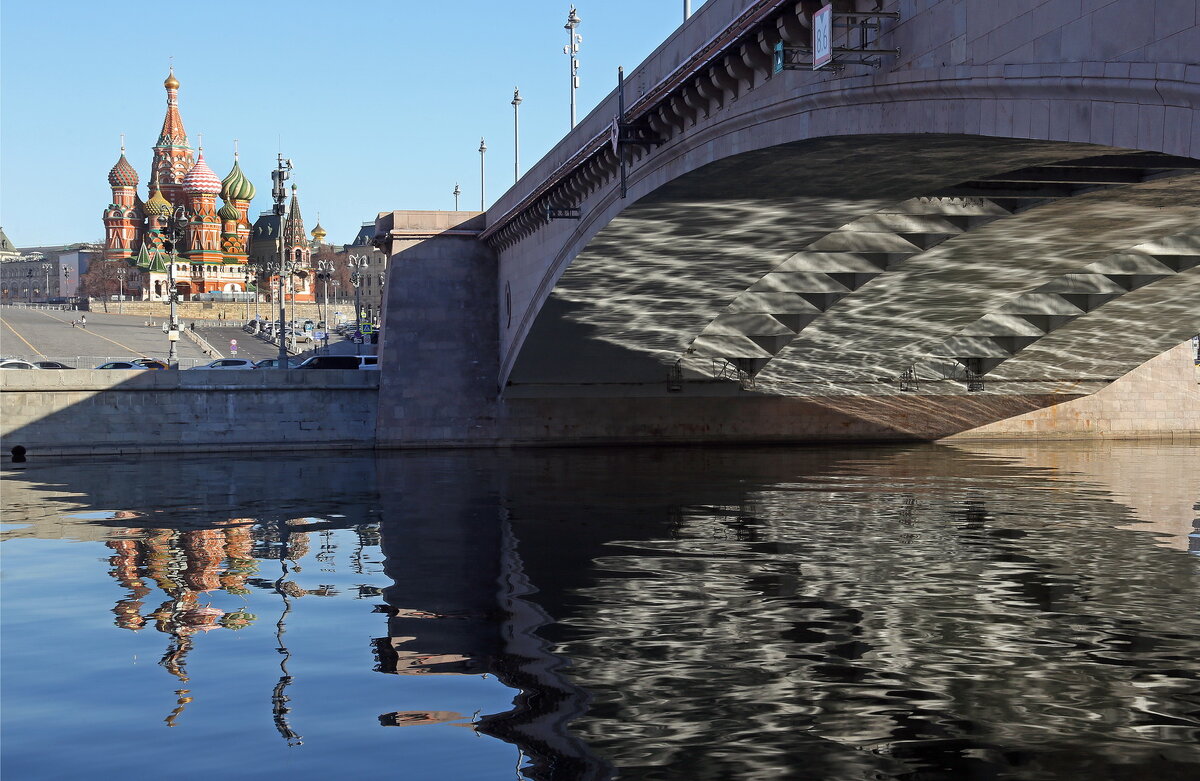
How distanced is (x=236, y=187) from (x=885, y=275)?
154 meters

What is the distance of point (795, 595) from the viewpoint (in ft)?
49.3

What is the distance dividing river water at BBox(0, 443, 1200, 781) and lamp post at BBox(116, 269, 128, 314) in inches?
5031

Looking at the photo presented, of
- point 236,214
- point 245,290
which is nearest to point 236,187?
point 236,214

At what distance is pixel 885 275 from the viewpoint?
3139cm

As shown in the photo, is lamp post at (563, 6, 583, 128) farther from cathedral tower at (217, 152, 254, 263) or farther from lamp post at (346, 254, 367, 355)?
cathedral tower at (217, 152, 254, 263)

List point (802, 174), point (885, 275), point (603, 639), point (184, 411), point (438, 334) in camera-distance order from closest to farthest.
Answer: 1. point (603, 639)
2. point (802, 174)
3. point (885, 275)
4. point (184, 411)
5. point (438, 334)

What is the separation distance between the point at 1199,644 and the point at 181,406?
3645 centimetres

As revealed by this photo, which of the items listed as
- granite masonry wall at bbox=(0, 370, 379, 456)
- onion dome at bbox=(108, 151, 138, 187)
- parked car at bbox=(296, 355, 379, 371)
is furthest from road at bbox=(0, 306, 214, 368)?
onion dome at bbox=(108, 151, 138, 187)

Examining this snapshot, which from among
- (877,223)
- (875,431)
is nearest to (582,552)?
(877,223)

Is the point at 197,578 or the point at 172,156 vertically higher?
the point at 172,156

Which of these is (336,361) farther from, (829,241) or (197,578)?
(197,578)

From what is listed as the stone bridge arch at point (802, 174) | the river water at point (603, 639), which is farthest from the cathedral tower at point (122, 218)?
the river water at point (603, 639)

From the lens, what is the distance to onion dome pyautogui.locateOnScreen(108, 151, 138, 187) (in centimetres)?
17762

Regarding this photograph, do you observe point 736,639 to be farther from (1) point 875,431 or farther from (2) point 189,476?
(1) point 875,431
